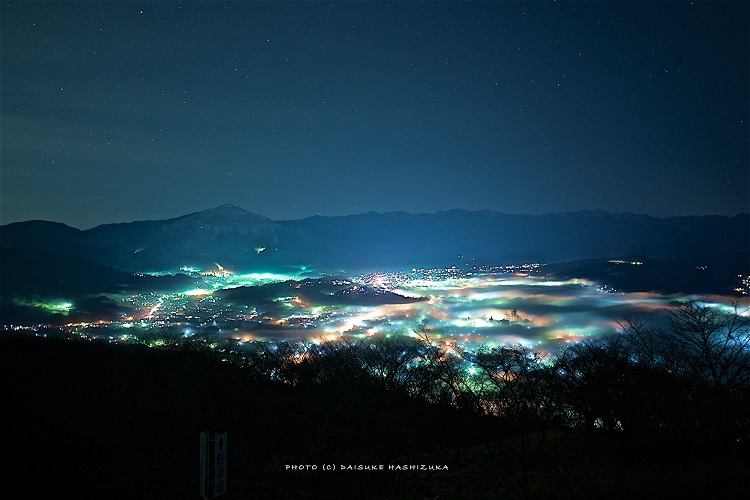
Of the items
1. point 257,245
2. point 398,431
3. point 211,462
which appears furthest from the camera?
point 257,245

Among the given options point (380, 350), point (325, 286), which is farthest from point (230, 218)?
point (380, 350)

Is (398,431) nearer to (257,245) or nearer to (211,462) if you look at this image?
(211,462)

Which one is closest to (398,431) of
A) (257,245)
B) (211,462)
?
(211,462)

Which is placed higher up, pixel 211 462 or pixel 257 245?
pixel 257 245

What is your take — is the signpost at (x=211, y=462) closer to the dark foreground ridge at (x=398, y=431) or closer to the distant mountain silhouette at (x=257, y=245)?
the dark foreground ridge at (x=398, y=431)

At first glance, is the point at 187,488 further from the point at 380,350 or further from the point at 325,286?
the point at 325,286

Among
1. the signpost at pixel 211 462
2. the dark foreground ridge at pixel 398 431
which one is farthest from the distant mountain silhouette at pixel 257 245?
the signpost at pixel 211 462

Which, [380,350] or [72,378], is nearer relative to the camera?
[72,378]
